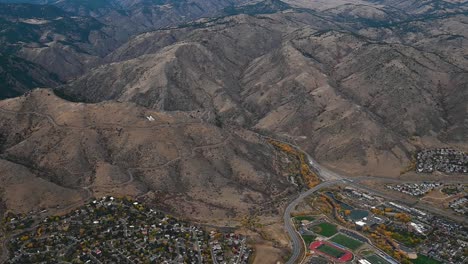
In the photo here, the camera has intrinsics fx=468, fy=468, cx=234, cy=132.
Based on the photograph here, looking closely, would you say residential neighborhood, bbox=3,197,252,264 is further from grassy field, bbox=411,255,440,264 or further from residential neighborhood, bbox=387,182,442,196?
residential neighborhood, bbox=387,182,442,196

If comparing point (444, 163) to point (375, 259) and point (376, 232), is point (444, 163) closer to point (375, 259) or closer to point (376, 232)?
point (376, 232)

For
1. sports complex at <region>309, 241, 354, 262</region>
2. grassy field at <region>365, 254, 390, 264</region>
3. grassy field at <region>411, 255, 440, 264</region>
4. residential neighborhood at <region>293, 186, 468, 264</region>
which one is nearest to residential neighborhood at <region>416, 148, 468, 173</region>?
A: residential neighborhood at <region>293, 186, 468, 264</region>

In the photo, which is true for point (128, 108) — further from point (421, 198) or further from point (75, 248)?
point (421, 198)

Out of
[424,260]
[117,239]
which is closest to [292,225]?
[424,260]

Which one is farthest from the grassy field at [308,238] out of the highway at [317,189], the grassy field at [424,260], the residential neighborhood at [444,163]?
the residential neighborhood at [444,163]

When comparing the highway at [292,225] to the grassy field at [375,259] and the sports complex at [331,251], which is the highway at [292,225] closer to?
the sports complex at [331,251]

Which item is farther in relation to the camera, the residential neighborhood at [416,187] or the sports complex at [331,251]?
the residential neighborhood at [416,187]

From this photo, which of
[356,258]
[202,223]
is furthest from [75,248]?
[356,258]
